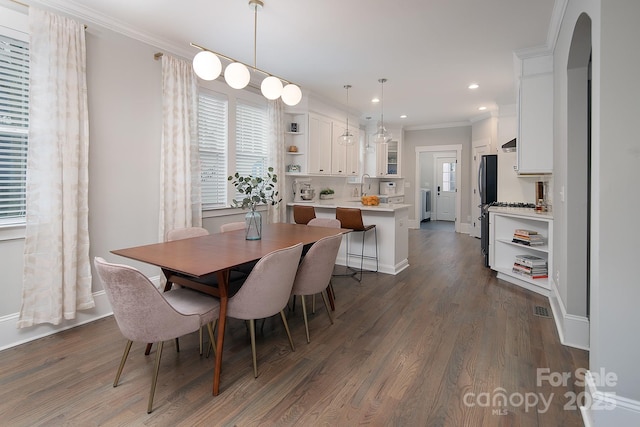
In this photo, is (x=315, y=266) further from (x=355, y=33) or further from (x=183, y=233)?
(x=355, y=33)

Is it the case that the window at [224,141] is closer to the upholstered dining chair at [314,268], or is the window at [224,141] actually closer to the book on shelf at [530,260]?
the upholstered dining chair at [314,268]

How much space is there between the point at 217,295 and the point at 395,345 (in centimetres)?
139

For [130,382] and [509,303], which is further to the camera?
[509,303]

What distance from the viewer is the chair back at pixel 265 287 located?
2035mm

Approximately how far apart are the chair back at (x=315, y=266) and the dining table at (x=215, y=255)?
139 millimetres

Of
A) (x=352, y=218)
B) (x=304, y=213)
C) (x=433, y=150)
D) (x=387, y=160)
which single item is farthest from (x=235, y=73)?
(x=433, y=150)

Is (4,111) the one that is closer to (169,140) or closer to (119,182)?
(119,182)

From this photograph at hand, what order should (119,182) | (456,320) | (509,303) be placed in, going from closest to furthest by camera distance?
(456,320)
(119,182)
(509,303)

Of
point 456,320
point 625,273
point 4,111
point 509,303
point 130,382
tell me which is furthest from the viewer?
point 509,303

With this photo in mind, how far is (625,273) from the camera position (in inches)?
61.0

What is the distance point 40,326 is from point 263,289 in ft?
6.77

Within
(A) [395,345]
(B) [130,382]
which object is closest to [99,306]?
(B) [130,382]

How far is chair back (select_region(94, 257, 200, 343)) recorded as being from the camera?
1655 mm

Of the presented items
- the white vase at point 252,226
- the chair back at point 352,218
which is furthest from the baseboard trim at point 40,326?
the chair back at point 352,218
